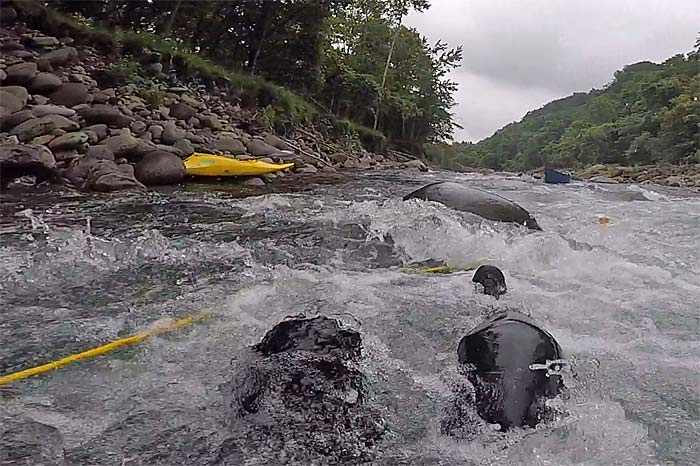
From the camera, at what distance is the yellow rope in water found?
6.38ft

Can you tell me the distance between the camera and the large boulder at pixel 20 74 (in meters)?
7.97

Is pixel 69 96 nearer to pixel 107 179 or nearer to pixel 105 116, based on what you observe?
pixel 105 116

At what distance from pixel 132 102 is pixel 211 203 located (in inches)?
166

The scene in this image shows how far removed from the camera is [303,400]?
175 centimetres

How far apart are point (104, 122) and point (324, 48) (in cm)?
1293

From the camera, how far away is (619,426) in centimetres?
182

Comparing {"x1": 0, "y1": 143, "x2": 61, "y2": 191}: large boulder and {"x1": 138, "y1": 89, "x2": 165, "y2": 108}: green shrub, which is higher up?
{"x1": 138, "y1": 89, "x2": 165, "y2": 108}: green shrub

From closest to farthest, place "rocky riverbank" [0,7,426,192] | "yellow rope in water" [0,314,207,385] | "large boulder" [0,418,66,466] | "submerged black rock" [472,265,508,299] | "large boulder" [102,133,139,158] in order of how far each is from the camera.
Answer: "large boulder" [0,418,66,466] < "yellow rope in water" [0,314,207,385] < "submerged black rock" [472,265,508,299] < "rocky riverbank" [0,7,426,192] < "large boulder" [102,133,139,158]

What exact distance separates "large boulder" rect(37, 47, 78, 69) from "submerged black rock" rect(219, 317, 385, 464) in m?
8.75

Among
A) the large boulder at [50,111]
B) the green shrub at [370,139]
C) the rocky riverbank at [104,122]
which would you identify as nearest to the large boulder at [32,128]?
the rocky riverbank at [104,122]

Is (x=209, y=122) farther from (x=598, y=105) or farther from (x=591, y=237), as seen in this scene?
(x=598, y=105)

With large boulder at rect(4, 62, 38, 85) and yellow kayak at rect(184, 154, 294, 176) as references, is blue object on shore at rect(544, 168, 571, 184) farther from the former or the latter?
large boulder at rect(4, 62, 38, 85)

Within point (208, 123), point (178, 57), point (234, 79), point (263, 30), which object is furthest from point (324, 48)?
point (208, 123)

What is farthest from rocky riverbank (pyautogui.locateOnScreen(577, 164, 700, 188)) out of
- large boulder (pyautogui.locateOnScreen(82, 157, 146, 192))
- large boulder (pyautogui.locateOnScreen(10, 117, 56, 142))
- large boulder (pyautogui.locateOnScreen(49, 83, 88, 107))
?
large boulder (pyautogui.locateOnScreen(10, 117, 56, 142))
